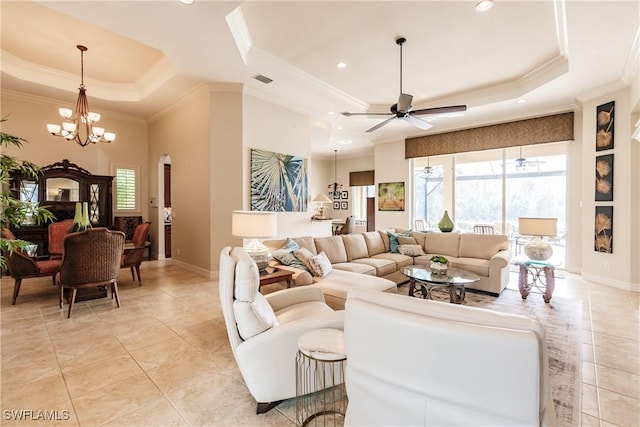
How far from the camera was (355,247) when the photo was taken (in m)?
4.93

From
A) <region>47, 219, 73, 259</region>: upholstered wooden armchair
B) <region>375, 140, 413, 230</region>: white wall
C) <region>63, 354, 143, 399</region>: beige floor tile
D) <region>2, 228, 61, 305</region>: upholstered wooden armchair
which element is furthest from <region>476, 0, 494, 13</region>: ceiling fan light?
<region>47, 219, 73, 259</region>: upholstered wooden armchair

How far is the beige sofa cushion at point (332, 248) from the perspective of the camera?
4.45 m

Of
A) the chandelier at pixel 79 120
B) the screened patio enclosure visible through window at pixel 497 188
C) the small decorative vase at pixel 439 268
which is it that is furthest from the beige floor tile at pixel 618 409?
the chandelier at pixel 79 120

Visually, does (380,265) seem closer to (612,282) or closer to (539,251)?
(539,251)

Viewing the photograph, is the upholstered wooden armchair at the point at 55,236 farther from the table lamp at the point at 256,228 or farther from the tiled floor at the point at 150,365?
the table lamp at the point at 256,228

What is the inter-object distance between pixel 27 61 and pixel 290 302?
6.13 m

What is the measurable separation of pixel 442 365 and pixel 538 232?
12.9ft

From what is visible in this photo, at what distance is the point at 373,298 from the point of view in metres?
1.20

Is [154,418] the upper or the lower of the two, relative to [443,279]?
lower

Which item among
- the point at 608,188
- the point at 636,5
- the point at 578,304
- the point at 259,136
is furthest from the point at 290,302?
the point at 608,188

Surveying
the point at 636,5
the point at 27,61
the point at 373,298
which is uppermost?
the point at 27,61

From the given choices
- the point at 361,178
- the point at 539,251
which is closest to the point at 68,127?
the point at 539,251

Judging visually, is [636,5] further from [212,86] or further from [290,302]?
[212,86]

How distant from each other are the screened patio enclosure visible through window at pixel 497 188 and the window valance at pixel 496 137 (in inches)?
17.4
